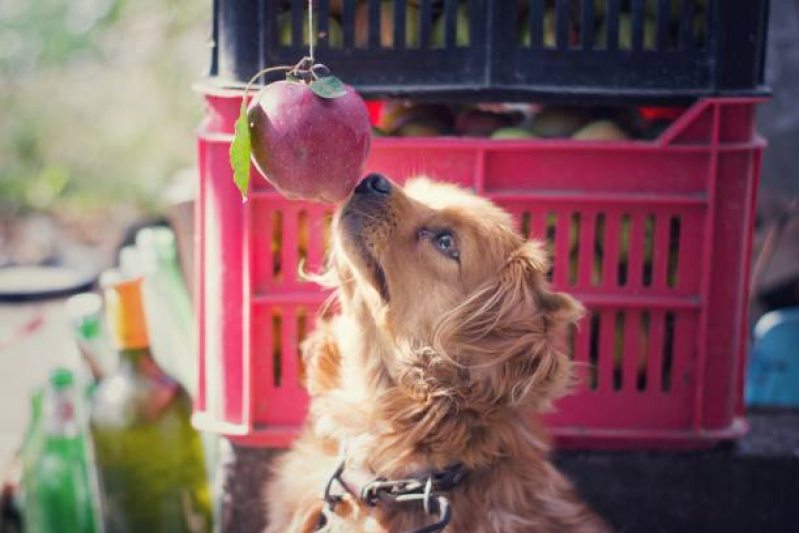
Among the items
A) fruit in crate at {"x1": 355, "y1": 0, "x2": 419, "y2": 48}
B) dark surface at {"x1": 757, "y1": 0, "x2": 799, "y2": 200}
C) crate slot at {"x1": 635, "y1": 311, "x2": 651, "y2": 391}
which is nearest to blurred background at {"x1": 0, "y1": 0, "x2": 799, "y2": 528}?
fruit in crate at {"x1": 355, "y1": 0, "x2": 419, "y2": 48}

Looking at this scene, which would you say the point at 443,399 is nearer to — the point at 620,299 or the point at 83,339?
the point at 620,299

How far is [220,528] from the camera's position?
247cm

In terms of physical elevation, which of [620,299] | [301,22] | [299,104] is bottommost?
[620,299]

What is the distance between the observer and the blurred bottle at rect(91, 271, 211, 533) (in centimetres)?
257

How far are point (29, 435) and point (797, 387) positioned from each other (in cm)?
234

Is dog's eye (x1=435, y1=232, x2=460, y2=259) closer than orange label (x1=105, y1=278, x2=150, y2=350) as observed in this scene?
Yes

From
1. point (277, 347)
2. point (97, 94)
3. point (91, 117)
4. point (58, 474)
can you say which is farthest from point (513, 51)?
point (97, 94)

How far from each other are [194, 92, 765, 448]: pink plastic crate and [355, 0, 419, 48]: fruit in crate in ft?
0.71

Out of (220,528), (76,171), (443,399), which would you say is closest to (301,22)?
(443,399)

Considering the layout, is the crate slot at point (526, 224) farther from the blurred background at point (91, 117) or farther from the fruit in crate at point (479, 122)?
the blurred background at point (91, 117)

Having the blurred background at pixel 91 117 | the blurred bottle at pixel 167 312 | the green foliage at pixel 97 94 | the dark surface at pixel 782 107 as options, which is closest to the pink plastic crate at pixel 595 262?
the blurred bottle at pixel 167 312

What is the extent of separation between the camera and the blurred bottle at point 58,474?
8.64 feet

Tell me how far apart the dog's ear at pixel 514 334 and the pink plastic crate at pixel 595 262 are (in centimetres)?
23

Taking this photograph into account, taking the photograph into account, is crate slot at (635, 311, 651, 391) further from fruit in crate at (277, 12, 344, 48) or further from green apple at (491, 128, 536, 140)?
fruit in crate at (277, 12, 344, 48)
